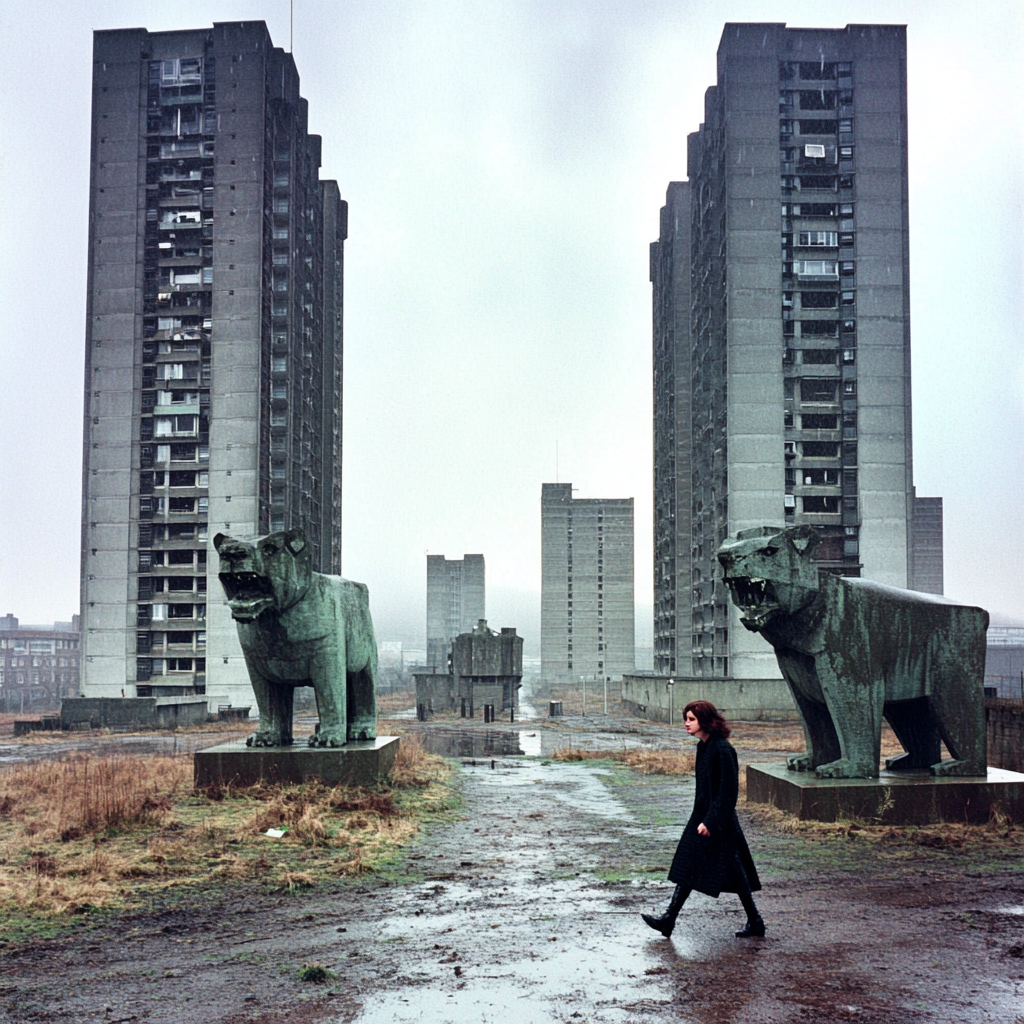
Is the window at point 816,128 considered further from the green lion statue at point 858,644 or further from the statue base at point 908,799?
the statue base at point 908,799

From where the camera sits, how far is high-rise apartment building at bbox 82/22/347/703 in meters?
58.0

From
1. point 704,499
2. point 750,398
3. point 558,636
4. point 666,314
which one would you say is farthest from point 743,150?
point 558,636

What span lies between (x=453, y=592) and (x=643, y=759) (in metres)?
142

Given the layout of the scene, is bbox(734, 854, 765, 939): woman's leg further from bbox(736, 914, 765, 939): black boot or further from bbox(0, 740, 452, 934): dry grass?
bbox(0, 740, 452, 934): dry grass

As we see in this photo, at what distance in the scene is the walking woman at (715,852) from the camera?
6.96m

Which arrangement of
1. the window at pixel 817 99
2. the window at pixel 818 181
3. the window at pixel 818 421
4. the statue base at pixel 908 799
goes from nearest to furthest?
the statue base at pixel 908 799 < the window at pixel 818 421 < the window at pixel 818 181 < the window at pixel 817 99

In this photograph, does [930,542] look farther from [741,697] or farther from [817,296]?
[741,697]

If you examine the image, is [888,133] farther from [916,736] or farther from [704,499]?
→ [916,736]

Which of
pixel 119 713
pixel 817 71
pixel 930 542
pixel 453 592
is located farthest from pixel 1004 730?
pixel 453 592

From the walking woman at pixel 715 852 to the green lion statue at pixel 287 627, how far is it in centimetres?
778

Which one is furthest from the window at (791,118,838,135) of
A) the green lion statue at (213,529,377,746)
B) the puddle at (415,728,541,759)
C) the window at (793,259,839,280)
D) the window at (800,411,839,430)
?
the green lion statue at (213,529,377,746)

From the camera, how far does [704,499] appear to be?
7019cm

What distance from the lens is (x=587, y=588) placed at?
13225 cm

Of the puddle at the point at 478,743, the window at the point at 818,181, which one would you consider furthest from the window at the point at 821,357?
the puddle at the point at 478,743
